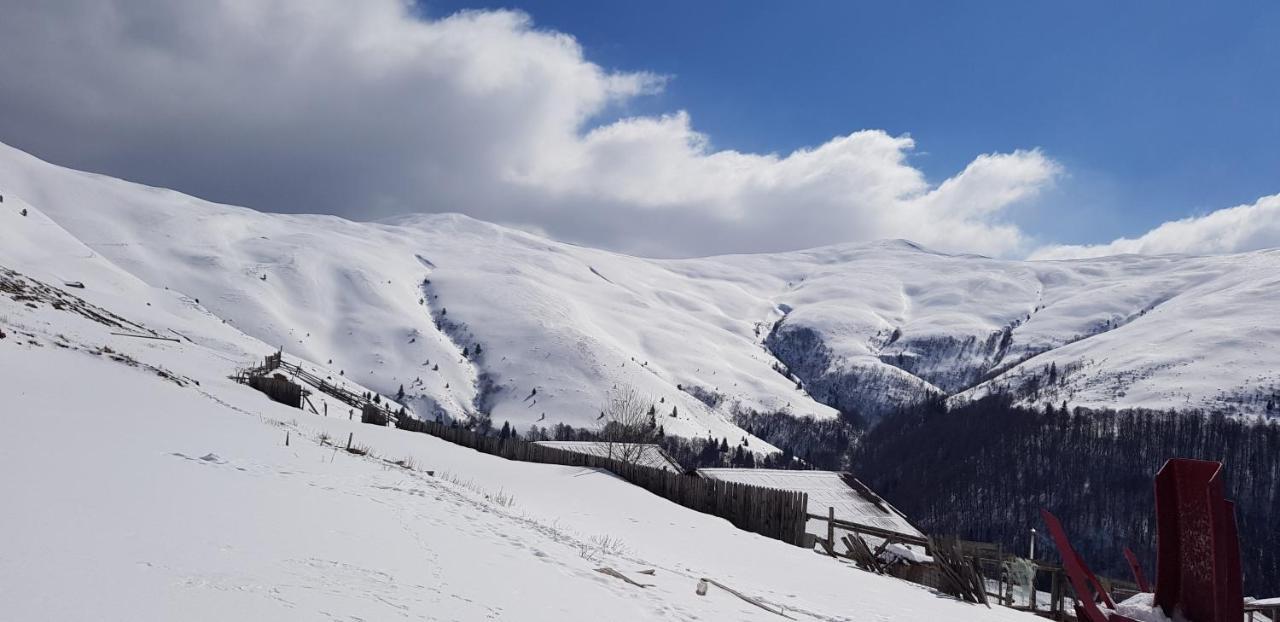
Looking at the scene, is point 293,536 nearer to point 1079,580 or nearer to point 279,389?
point 1079,580

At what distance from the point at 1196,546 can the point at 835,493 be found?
4349 centimetres

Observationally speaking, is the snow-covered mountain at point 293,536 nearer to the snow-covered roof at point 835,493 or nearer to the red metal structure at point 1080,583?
the red metal structure at point 1080,583

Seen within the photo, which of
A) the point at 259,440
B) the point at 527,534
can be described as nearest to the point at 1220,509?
the point at 527,534

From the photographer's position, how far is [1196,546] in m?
1.56

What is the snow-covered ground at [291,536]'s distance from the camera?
186 inches

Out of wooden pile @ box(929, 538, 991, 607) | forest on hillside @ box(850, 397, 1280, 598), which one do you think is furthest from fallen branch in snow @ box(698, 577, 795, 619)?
forest on hillside @ box(850, 397, 1280, 598)

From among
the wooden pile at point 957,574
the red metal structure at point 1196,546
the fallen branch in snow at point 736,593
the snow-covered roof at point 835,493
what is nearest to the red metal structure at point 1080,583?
the red metal structure at point 1196,546

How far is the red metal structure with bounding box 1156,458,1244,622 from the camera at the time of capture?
4.87 ft

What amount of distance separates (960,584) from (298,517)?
1369 centimetres

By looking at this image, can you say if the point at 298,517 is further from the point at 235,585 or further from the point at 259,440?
the point at 259,440

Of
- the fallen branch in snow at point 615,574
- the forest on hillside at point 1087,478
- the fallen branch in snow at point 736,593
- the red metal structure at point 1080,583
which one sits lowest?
the fallen branch in snow at point 736,593

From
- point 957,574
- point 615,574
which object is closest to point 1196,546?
point 615,574

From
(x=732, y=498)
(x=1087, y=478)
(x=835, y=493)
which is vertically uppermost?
(x=1087, y=478)

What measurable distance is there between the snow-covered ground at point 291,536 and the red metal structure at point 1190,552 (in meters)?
4.39
